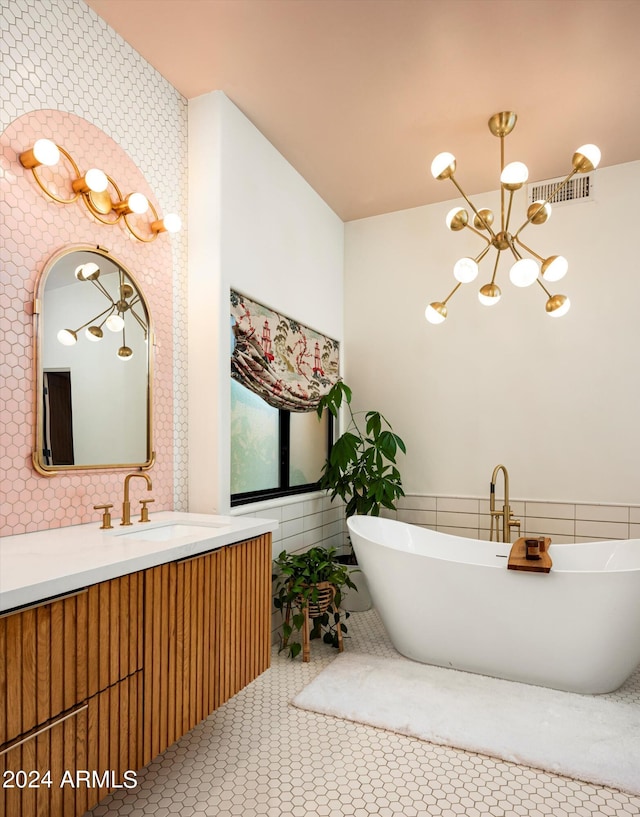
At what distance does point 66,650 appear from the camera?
1.32 metres

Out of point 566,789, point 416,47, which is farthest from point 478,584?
point 416,47

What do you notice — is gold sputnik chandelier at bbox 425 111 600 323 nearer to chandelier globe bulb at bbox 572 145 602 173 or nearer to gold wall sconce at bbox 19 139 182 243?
chandelier globe bulb at bbox 572 145 602 173

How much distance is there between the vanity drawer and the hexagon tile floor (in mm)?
595

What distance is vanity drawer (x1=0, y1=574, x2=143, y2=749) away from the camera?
1188mm

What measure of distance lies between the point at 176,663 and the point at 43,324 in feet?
4.15

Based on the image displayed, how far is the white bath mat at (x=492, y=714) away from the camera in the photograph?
6.47 ft

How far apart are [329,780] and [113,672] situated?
0.91 meters

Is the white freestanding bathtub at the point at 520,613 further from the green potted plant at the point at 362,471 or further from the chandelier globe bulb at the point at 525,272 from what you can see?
the chandelier globe bulb at the point at 525,272

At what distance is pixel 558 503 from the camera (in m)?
3.47

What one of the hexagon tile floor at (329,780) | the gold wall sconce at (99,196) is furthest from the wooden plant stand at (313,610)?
the gold wall sconce at (99,196)

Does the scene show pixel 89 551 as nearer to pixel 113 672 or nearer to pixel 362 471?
pixel 113 672

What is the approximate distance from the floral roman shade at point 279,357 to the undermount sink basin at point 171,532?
0.92 m

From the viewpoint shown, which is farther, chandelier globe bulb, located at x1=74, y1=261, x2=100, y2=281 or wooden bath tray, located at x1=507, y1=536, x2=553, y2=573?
wooden bath tray, located at x1=507, y1=536, x2=553, y2=573

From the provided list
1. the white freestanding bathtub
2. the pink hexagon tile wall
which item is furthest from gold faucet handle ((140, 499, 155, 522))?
the white freestanding bathtub
